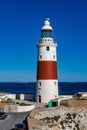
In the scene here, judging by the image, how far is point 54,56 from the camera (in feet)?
167

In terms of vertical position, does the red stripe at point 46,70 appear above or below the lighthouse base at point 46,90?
above

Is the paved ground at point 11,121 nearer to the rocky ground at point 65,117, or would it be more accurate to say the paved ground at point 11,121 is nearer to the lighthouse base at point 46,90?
the rocky ground at point 65,117

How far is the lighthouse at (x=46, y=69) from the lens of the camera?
5016 cm

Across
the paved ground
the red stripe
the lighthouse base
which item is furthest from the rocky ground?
the red stripe

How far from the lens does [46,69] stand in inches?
1976

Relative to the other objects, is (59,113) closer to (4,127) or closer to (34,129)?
(4,127)

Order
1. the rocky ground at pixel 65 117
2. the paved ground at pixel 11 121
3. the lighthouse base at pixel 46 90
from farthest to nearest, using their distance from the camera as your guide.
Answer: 1. the lighthouse base at pixel 46 90
2. the rocky ground at pixel 65 117
3. the paved ground at pixel 11 121

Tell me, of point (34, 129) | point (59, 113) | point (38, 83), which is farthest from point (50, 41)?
point (34, 129)

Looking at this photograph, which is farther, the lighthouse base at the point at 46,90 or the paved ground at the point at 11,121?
the lighthouse base at the point at 46,90

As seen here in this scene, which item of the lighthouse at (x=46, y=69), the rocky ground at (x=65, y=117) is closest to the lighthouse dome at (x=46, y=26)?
the lighthouse at (x=46, y=69)

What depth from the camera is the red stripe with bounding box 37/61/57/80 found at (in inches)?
1975

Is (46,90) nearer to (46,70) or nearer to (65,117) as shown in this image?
(46,70)

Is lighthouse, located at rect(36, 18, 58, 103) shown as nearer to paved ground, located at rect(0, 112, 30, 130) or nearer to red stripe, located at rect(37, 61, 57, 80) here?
red stripe, located at rect(37, 61, 57, 80)

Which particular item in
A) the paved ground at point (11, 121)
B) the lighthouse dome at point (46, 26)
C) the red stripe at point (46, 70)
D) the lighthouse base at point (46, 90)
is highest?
the lighthouse dome at point (46, 26)
